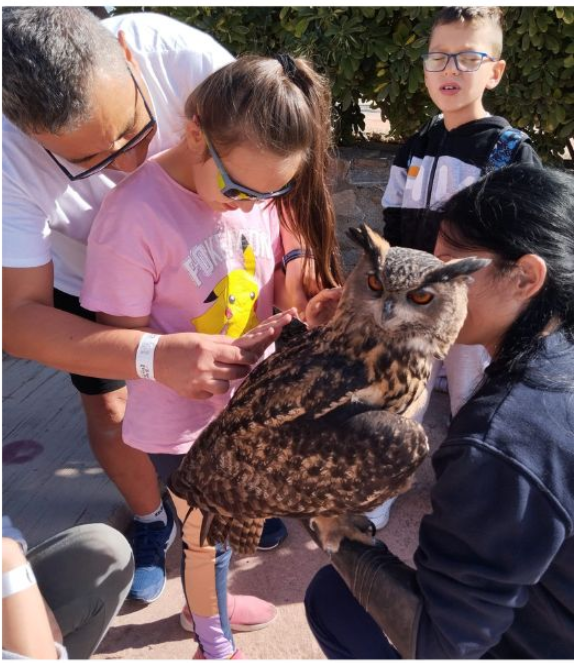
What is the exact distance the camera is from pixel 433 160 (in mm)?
2477

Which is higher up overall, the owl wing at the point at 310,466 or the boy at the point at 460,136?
the boy at the point at 460,136

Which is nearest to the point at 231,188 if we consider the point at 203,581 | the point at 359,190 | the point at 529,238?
the point at 529,238

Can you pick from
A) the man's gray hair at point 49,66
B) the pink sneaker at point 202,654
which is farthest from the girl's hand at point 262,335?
the pink sneaker at point 202,654

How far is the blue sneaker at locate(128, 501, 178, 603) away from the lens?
6.74 ft

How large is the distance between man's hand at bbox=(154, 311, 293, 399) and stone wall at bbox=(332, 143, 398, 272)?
2.91 metres

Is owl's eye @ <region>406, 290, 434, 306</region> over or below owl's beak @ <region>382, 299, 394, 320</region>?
over

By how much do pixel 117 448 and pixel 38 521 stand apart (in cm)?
52

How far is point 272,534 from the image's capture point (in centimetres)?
234

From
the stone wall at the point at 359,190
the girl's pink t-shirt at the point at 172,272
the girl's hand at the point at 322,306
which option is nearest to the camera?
the girl's pink t-shirt at the point at 172,272

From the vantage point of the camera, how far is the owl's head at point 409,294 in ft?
4.13

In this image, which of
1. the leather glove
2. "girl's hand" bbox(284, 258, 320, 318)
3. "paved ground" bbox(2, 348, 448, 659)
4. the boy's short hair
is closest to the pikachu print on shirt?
"girl's hand" bbox(284, 258, 320, 318)

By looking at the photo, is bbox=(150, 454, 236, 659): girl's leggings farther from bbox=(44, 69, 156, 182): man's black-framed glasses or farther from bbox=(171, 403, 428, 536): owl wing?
bbox=(44, 69, 156, 182): man's black-framed glasses

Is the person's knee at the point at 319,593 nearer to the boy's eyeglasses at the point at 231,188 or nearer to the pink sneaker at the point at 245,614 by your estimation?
the pink sneaker at the point at 245,614

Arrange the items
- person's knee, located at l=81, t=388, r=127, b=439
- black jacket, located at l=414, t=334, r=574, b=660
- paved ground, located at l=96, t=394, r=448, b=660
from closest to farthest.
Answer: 1. black jacket, located at l=414, t=334, r=574, b=660
2. paved ground, located at l=96, t=394, r=448, b=660
3. person's knee, located at l=81, t=388, r=127, b=439
